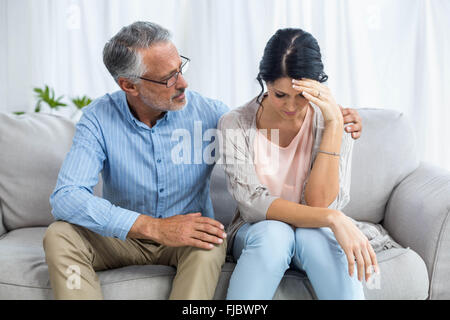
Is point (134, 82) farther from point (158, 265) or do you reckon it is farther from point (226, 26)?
point (226, 26)

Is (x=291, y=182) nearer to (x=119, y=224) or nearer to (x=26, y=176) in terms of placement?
(x=119, y=224)

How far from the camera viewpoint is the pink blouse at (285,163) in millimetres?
1485

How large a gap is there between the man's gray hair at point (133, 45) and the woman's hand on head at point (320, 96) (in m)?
0.48

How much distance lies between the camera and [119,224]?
1297 mm

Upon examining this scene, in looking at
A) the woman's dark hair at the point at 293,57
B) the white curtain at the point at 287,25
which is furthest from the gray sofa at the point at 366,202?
the white curtain at the point at 287,25

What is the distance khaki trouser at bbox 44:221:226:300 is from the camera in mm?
1188

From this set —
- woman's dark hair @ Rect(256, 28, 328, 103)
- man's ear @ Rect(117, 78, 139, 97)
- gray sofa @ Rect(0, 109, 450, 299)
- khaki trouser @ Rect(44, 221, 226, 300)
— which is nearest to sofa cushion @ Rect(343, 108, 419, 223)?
gray sofa @ Rect(0, 109, 450, 299)

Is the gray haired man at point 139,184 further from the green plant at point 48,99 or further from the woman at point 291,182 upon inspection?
the green plant at point 48,99

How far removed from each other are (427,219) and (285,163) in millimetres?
495

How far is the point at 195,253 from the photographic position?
49.7 inches

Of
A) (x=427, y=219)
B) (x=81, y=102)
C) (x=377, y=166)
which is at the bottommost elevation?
(x=427, y=219)

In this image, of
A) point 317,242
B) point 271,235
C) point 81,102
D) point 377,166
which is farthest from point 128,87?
point 81,102

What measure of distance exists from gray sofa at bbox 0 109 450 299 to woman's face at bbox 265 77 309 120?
0.49 metres

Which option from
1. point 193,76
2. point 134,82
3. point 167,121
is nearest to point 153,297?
point 167,121
